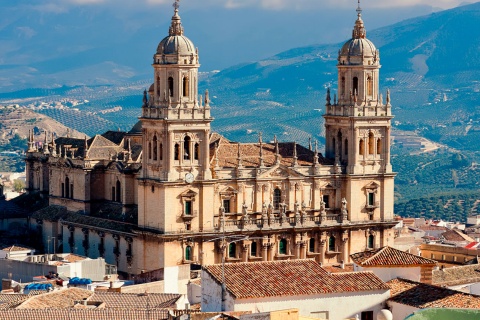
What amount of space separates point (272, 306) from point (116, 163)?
Result: 4138 cm

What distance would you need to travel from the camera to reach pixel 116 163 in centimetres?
9012

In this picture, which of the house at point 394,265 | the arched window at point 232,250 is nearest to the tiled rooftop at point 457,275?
the house at point 394,265

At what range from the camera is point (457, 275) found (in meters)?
73.9

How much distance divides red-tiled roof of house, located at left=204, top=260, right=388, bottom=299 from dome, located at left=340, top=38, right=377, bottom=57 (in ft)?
125

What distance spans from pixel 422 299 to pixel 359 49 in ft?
132

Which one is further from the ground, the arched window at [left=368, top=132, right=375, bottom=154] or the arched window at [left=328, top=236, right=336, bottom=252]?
the arched window at [left=368, top=132, right=375, bottom=154]

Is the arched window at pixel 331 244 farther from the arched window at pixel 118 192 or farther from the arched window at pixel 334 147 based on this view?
the arched window at pixel 118 192

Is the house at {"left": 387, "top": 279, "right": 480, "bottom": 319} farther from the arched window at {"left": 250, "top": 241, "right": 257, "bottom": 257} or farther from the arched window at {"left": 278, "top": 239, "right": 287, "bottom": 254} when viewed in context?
the arched window at {"left": 278, "top": 239, "right": 287, "bottom": 254}

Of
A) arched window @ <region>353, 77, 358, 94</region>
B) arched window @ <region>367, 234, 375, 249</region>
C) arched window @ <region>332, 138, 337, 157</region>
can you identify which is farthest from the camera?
arched window @ <region>332, 138, 337, 157</region>

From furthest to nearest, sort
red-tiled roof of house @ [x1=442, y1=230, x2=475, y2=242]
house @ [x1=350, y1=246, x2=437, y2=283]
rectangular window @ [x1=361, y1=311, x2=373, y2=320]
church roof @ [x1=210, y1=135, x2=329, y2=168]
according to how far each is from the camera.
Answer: red-tiled roof of house @ [x1=442, y1=230, x2=475, y2=242]
church roof @ [x1=210, y1=135, x2=329, y2=168]
house @ [x1=350, y1=246, x2=437, y2=283]
rectangular window @ [x1=361, y1=311, x2=373, y2=320]

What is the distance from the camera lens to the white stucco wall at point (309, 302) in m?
49.2

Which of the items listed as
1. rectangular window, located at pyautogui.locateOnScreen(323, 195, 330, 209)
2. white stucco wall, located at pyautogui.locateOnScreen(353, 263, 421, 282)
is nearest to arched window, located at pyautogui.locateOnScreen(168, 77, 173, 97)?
rectangular window, located at pyautogui.locateOnScreen(323, 195, 330, 209)

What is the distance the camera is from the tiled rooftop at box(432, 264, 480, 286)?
232ft

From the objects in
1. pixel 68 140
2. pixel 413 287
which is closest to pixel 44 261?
pixel 68 140
